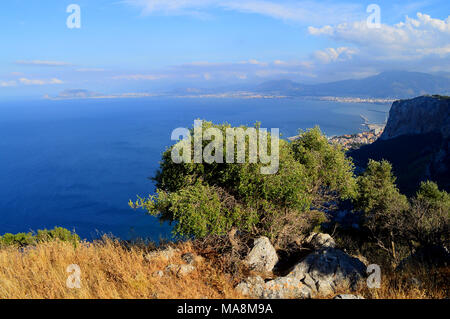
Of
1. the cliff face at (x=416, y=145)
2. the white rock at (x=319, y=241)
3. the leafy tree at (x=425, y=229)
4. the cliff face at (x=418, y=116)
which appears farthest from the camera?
the cliff face at (x=418, y=116)

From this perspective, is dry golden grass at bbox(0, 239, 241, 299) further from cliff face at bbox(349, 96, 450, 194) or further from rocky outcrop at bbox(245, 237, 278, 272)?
cliff face at bbox(349, 96, 450, 194)

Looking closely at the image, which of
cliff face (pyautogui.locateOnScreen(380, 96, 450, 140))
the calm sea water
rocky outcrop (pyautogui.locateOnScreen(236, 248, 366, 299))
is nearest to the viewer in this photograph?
rocky outcrop (pyautogui.locateOnScreen(236, 248, 366, 299))

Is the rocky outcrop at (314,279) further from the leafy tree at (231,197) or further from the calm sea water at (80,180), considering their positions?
the calm sea water at (80,180)

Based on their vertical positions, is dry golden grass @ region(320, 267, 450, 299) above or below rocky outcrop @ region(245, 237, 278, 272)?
above

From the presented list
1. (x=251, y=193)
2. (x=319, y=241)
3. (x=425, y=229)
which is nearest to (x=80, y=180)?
(x=251, y=193)

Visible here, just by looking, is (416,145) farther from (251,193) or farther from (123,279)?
(123,279)

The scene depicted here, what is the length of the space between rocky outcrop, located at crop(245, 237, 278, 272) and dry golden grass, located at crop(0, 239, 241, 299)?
A: 1.45m

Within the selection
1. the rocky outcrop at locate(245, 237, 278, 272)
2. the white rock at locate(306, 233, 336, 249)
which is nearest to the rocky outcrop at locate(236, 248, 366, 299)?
the rocky outcrop at locate(245, 237, 278, 272)

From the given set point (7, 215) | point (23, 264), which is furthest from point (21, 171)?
point (23, 264)

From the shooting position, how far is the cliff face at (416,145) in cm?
7756

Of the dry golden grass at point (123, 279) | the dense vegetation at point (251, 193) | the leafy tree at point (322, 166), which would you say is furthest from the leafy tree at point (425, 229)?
the dry golden grass at point (123, 279)

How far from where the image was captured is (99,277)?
6.43 meters

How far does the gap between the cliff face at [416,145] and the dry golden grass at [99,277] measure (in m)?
76.7

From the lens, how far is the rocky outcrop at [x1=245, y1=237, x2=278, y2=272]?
861 cm
